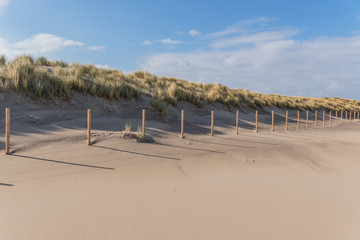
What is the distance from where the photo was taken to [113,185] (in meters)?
4.87

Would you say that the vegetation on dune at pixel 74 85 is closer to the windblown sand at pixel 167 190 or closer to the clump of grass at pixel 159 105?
the clump of grass at pixel 159 105

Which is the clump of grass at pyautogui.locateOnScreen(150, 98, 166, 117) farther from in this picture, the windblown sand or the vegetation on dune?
the windblown sand

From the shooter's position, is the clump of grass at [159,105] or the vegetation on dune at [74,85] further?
the clump of grass at [159,105]

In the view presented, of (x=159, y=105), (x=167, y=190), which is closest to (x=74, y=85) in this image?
(x=159, y=105)

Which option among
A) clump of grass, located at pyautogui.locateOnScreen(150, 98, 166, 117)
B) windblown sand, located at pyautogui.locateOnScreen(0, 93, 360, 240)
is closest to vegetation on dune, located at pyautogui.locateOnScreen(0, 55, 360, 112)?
clump of grass, located at pyautogui.locateOnScreen(150, 98, 166, 117)

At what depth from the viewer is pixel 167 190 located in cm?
469

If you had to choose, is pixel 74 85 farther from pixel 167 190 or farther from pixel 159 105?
pixel 167 190

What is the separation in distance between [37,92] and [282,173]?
11.0 meters

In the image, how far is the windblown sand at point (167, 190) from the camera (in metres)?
3.23

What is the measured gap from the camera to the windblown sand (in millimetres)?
3229

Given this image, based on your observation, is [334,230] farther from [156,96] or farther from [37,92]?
[156,96]

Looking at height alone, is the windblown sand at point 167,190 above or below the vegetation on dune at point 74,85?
below

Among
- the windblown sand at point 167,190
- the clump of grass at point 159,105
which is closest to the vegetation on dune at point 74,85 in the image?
the clump of grass at point 159,105

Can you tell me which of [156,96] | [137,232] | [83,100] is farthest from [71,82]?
[137,232]
